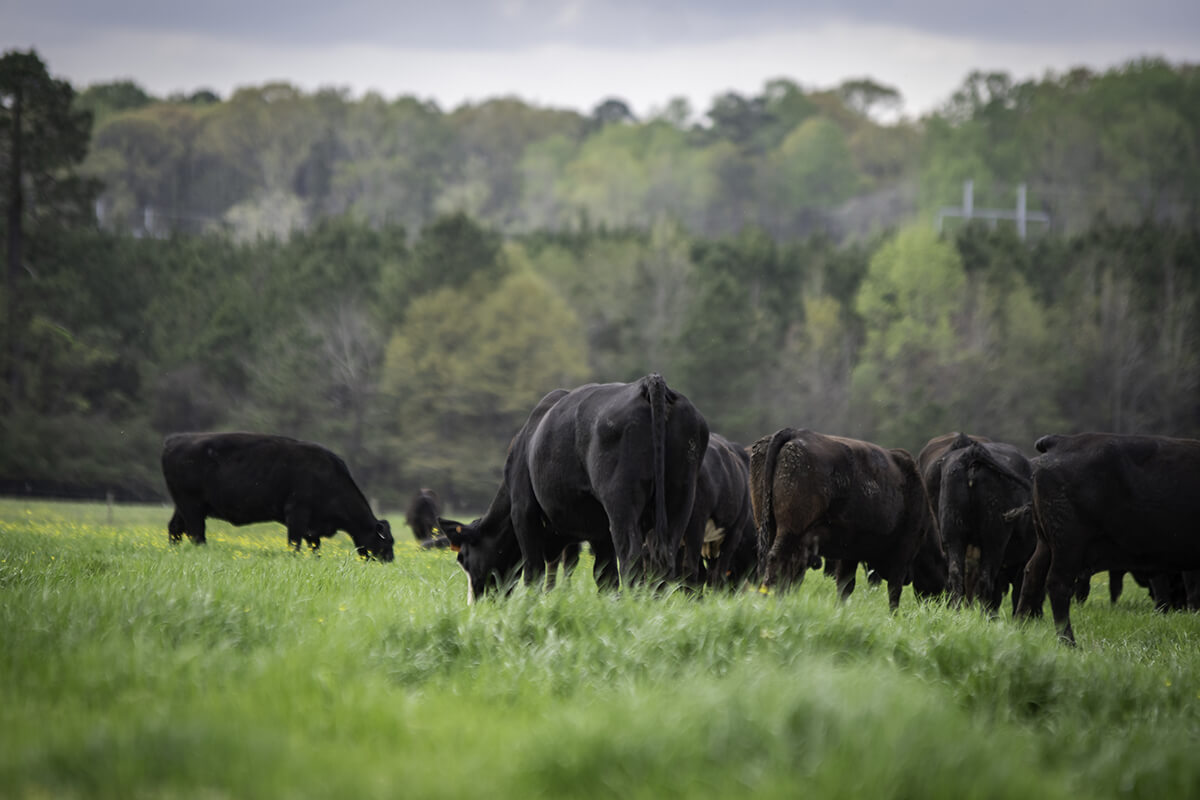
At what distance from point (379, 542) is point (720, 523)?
7089mm

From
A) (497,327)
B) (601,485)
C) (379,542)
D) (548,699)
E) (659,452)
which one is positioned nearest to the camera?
(548,699)

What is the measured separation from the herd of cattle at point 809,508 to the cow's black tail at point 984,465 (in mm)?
17

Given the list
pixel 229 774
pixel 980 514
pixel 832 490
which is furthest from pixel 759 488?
pixel 229 774

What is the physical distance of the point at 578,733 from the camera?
4.97 metres

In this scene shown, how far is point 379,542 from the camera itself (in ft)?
56.7

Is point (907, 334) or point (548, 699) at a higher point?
point (548, 699)

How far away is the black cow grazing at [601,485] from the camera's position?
9.12m

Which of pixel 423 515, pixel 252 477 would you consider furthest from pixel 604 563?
pixel 423 515

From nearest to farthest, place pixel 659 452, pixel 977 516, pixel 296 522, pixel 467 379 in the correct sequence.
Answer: pixel 659 452, pixel 977 516, pixel 296 522, pixel 467 379

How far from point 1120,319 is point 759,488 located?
5138 centimetres

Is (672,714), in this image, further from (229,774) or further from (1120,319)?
(1120,319)

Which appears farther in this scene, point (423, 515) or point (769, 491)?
point (423, 515)

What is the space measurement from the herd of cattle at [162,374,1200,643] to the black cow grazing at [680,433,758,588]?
0.03m

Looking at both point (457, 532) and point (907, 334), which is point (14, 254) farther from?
point (457, 532)
